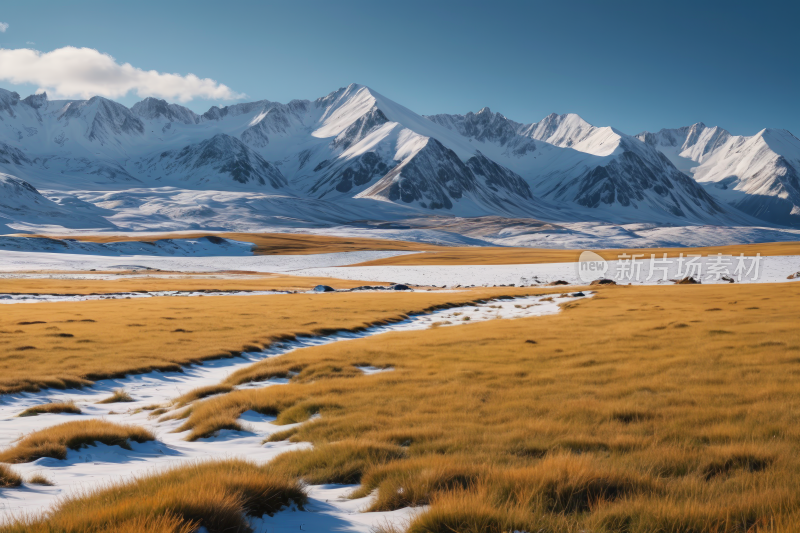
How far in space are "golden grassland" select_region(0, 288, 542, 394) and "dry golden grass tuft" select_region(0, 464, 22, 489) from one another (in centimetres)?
965

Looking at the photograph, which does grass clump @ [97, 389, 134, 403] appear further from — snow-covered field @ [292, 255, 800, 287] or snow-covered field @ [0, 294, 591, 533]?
snow-covered field @ [292, 255, 800, 287]

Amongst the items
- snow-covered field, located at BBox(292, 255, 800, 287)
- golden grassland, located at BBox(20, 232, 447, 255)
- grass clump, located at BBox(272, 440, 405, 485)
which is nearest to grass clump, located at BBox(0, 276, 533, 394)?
grass clump, located at BBox(272, 440, 405, 485)

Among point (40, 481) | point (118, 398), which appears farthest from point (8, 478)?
point (118, 398)

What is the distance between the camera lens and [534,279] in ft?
246

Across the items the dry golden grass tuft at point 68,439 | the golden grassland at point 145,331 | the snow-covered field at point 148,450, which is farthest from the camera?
the golden grassland at point 145,331

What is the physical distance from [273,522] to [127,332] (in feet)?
79.9

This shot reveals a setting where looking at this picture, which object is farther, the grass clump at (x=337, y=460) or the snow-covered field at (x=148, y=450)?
the grass clump at (x=337, y=460)

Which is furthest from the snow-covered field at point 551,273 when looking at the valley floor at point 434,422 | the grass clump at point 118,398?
the grass clump at point 118,398

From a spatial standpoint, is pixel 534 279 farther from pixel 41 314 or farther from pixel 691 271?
pixel 41 314

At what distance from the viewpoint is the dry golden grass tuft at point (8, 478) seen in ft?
21.5

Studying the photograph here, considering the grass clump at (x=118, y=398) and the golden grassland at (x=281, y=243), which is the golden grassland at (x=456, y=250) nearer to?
the golden grassland at (x=281, y=243)

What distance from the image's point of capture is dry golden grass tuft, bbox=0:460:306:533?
14.3 ft

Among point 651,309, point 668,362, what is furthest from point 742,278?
point 668,362

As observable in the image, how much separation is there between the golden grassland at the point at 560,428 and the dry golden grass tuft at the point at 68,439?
1.25m
